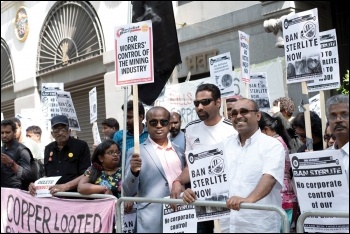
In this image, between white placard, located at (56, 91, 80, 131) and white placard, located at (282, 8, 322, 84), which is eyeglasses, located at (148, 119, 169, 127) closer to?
white placard, located at (282, 8, 322, 84)

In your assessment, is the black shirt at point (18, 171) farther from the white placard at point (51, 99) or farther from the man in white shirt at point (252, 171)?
the white placard at point (51, 99)

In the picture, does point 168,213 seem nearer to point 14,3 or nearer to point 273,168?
point 273,168

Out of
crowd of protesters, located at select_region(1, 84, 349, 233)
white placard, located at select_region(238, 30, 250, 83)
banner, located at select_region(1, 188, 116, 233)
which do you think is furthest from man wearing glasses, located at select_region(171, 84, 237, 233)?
white placard, located at select_region(238, 30, 250, 83)

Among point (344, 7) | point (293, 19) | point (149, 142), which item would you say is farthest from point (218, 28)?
point (149, 142)

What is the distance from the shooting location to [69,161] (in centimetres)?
657

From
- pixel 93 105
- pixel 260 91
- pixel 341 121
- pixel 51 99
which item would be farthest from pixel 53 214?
pixel 93 105

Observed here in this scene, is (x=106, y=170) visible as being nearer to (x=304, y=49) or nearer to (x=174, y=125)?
(x=174, y=125)

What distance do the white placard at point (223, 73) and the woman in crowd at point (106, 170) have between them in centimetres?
306

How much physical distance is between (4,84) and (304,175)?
20.3m

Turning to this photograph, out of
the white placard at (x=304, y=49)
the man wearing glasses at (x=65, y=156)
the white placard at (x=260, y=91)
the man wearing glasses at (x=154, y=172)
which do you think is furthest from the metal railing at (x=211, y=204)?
the white placard at (x=260, y=91)

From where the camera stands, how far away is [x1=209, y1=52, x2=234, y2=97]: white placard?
828 cm

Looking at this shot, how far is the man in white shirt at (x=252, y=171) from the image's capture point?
4.17 metres

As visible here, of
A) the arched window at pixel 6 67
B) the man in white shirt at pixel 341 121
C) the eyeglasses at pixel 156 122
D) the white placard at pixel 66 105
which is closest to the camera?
the man in white shirt at pixel 341 121

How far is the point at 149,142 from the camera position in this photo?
5.21m
